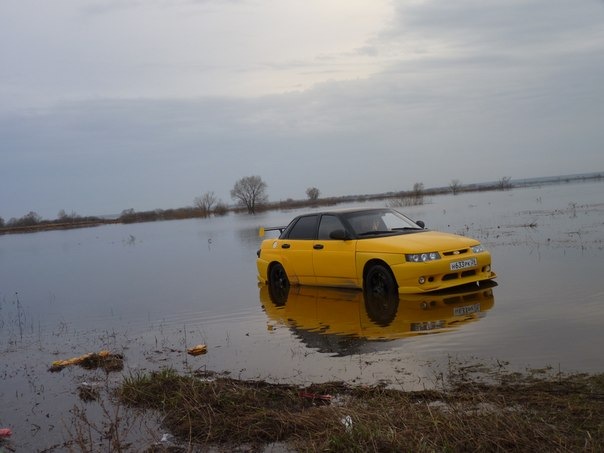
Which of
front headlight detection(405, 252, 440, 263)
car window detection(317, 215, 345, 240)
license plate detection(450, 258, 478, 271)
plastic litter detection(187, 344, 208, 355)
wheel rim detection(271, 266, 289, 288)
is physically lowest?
plastic litter detection(187, 344, 208, 355)

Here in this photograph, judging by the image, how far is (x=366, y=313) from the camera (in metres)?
8.34

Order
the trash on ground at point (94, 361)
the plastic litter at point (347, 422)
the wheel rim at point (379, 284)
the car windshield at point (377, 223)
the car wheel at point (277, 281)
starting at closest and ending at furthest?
the plastic litter at point (347, 422) < the trash on ground at point (94, 361) < the wheel rim at point (379, 284) < the car windshield at point (377, 223) < the car wheel at point (277, 281)

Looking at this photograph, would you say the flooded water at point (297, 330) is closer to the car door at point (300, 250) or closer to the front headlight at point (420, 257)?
the car door at point (300, 250)

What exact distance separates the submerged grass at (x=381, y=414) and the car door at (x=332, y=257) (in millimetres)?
4576

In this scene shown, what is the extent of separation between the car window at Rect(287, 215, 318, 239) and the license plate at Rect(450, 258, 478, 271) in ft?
9.13

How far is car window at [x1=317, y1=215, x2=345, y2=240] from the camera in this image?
10320 mm

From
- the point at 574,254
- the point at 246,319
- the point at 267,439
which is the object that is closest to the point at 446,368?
the point at 267,439

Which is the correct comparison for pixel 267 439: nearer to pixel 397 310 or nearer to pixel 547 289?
pixel 397 310

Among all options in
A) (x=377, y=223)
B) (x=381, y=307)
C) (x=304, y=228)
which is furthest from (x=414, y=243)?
(x=304, y=228)

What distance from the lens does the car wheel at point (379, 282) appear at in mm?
9062

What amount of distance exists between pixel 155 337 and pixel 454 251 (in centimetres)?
474

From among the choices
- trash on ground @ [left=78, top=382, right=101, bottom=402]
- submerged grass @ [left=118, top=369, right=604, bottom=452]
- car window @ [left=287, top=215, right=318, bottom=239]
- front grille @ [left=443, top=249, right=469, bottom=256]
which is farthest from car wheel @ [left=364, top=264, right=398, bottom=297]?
trash on ground @ [left=78, top=382, right=101, bottom=402]

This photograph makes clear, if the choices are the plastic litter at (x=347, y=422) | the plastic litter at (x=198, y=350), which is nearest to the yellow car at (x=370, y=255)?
the plastic litter at (x=198, y=350)

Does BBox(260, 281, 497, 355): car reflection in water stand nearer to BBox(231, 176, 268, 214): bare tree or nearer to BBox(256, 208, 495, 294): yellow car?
BBox(256, 208, 495, 294): yellow car
